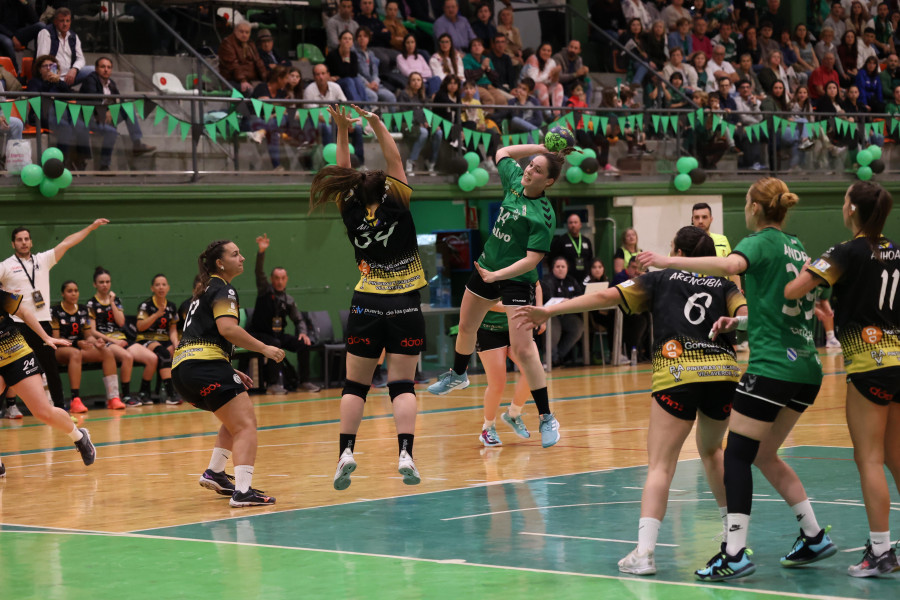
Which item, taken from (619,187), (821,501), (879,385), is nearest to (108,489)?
(821,501)

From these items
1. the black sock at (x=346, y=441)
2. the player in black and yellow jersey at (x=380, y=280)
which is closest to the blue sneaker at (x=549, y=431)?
the player in black and yellow jersey at (x=380, y=280)

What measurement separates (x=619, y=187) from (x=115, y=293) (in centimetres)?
909

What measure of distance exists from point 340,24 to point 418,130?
306 centimetres

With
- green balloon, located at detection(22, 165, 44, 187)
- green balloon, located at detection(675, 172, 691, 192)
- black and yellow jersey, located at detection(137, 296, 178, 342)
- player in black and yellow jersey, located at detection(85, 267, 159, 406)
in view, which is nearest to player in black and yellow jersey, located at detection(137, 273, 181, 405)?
black and yellow jersey, located at detection(137, 296, 178, 342)

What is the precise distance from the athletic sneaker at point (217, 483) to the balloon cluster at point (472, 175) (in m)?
11.3

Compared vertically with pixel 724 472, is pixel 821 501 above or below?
below

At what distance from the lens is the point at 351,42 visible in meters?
20.2

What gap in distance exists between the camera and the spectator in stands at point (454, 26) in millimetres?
22391

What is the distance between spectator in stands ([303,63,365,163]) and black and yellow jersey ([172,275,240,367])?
971 centimetres

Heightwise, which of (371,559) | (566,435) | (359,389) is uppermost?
(359,389)

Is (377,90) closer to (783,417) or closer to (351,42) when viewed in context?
(351,42)

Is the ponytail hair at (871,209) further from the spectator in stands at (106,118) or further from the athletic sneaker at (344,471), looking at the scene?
the spectator in stands at (106,118)

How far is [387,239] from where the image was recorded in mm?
8297

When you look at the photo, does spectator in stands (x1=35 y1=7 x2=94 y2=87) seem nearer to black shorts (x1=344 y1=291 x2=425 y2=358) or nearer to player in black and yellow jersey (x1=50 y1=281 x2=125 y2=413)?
player in black and yellow jersey (x1=50 y1=281 x2=125 y2=413)
